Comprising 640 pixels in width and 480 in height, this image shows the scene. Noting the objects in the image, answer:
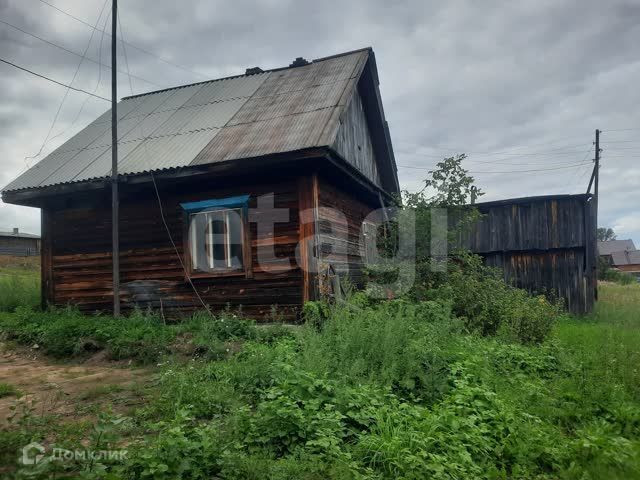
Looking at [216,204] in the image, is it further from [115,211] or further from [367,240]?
[367,240]

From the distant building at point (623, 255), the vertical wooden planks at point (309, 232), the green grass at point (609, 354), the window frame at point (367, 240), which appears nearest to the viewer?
the green grass at point (609, 354)

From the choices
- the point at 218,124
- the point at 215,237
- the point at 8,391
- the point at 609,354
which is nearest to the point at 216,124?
the point at 218,124

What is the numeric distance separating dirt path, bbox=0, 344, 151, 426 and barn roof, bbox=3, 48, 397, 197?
3.57 m

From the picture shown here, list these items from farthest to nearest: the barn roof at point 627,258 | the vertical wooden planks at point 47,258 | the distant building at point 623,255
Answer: the barn roof at point 627,258 < the distant building at point 623,255 < the vertical wooden planks at point 47,258

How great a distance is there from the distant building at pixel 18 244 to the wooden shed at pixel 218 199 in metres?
34.0

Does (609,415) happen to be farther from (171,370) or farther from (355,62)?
(355,62)

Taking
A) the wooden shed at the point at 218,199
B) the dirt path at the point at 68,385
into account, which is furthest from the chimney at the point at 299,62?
the dirt path at the point at 68,385

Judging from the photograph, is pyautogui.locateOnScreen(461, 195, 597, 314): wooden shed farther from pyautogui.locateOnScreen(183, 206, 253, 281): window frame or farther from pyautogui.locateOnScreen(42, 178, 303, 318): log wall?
pyautogui.locateOnScreen(183, 206, 253, 281): window frame

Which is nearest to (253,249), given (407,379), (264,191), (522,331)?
(264,191)

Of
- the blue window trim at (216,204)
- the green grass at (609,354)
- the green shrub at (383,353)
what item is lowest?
the green grass at (609,354)

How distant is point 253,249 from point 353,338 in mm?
3328

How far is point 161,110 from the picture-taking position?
10820 mm

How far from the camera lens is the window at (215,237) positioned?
780 centimetres

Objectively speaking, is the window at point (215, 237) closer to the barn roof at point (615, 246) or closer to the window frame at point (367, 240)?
the window frame at point (367, 240)
